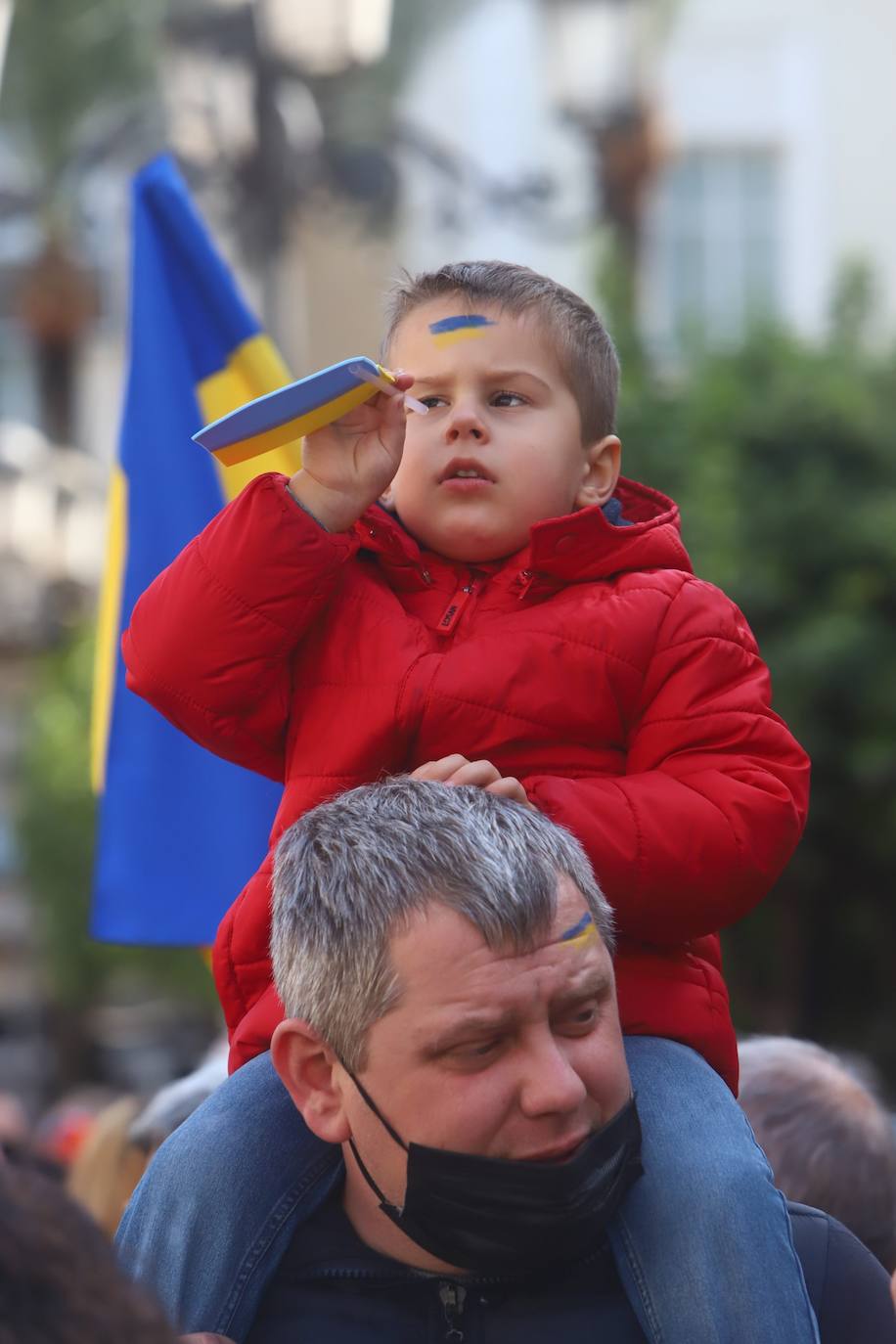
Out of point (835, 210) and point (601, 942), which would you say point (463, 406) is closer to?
point (601, 942)

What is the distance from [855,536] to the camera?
14.1 metres

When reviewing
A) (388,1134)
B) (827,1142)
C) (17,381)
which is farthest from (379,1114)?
(17,381)

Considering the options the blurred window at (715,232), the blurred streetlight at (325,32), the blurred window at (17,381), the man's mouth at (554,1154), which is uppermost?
the blurred streetlight at (325,32)

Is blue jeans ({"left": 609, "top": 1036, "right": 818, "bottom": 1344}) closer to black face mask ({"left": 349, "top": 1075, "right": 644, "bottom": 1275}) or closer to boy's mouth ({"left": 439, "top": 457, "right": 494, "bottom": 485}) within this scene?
black face mask ({"left": 349, "top": 1075, "right": 644, "bottom": 1275})

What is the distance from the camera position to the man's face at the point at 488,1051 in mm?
2268

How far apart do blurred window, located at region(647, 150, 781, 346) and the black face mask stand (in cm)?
2131

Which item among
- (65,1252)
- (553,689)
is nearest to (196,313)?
(553,689)

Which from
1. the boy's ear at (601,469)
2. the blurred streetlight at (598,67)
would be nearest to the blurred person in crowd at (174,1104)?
the boy's ear at (601,469)

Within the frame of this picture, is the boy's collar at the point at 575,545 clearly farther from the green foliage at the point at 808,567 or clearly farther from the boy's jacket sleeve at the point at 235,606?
the green foliage at the point at 808,567

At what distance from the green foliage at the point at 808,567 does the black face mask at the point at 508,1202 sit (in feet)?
33.1

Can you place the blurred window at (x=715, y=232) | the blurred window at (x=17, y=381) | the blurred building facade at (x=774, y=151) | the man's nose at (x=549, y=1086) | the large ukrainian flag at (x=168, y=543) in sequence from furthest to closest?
the blurred window at (x=17, y=381) < the blurred building facade at (x=774, y=151) < the blurred window at (x=715, y=232) < the large ukrainian flag at (x=168, y=543) < the man's nose at (x=549, y=1086)

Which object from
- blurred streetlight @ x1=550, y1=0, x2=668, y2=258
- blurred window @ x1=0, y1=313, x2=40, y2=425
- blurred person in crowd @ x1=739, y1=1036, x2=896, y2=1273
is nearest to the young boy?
blurred person in crowd @ x1=739, y1=1036, x2=896, y2=1273

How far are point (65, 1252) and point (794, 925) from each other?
13.3 metres

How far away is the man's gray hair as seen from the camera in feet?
7.61
